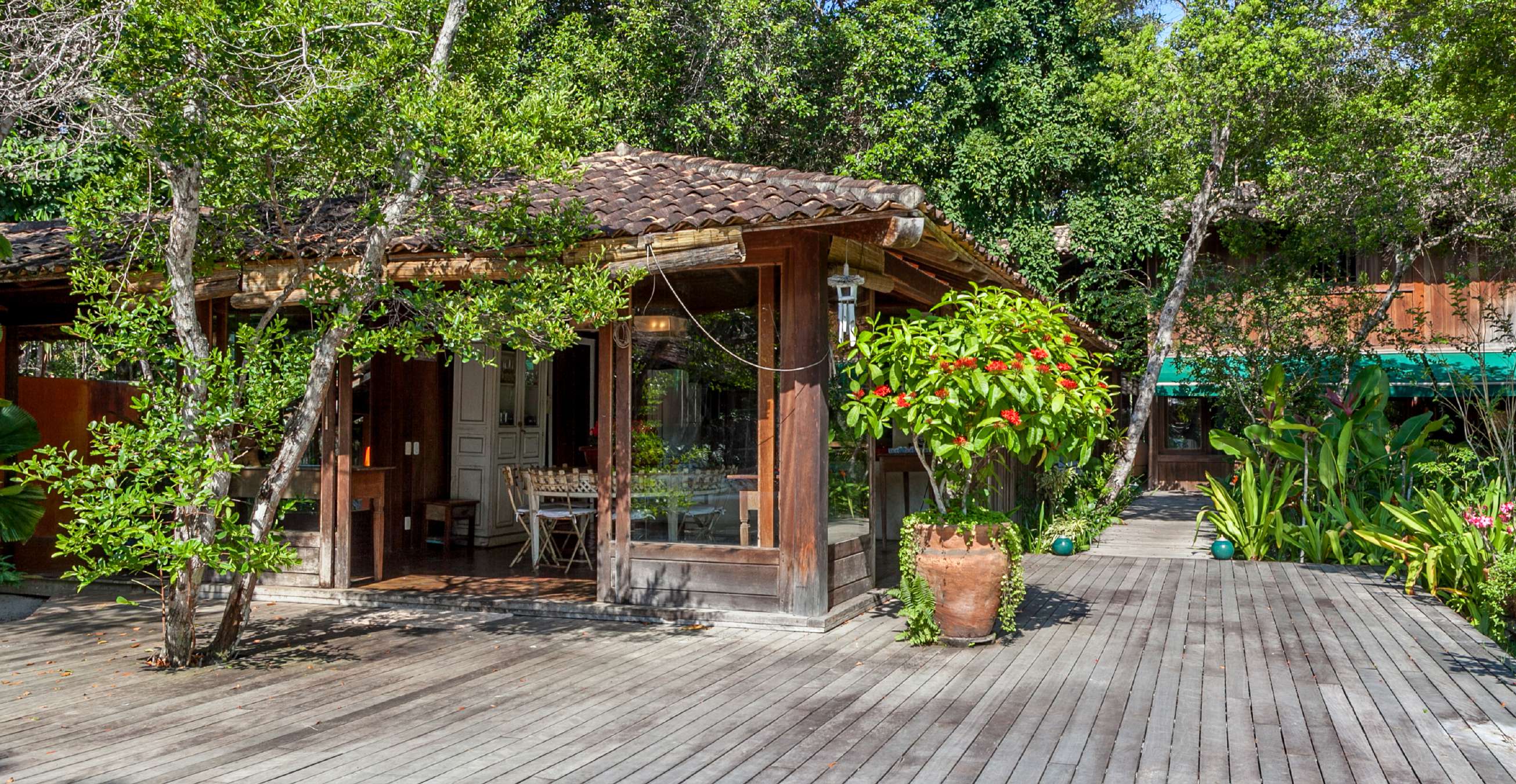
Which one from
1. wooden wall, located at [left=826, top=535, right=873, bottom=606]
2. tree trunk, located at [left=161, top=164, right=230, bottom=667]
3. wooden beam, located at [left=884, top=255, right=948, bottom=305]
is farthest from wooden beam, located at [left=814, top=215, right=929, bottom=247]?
tree trunk, located at [left=161, top=164, right=230, bottom=667]

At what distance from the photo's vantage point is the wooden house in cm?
640

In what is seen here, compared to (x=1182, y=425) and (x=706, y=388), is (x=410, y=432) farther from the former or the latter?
(x=1182, y=425)

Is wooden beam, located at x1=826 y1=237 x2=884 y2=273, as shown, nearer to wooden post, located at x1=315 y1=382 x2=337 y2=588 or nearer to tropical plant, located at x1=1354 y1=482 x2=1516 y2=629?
wooden post, located at x1=315 y1=382 x2=337 y2=588

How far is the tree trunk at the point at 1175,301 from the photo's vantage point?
13.2 metres

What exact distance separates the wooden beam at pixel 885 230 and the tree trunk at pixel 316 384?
2.17 m

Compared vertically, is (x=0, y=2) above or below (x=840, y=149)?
below

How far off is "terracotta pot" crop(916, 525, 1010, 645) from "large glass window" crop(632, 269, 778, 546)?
1143 millimetres

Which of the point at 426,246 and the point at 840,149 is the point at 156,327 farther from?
the point at 840,149

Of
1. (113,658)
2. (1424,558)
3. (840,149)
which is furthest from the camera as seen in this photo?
(840,149)

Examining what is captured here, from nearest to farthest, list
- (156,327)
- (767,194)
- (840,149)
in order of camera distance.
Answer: (156,327), (767,194), (840,149)

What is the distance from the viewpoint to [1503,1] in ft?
27.4

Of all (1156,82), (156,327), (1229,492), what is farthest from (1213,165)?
(156,327)

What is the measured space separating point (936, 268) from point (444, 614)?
456 cm

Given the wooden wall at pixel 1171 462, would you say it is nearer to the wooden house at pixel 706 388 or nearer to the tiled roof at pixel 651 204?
the tiled roof at pixel 651 204
